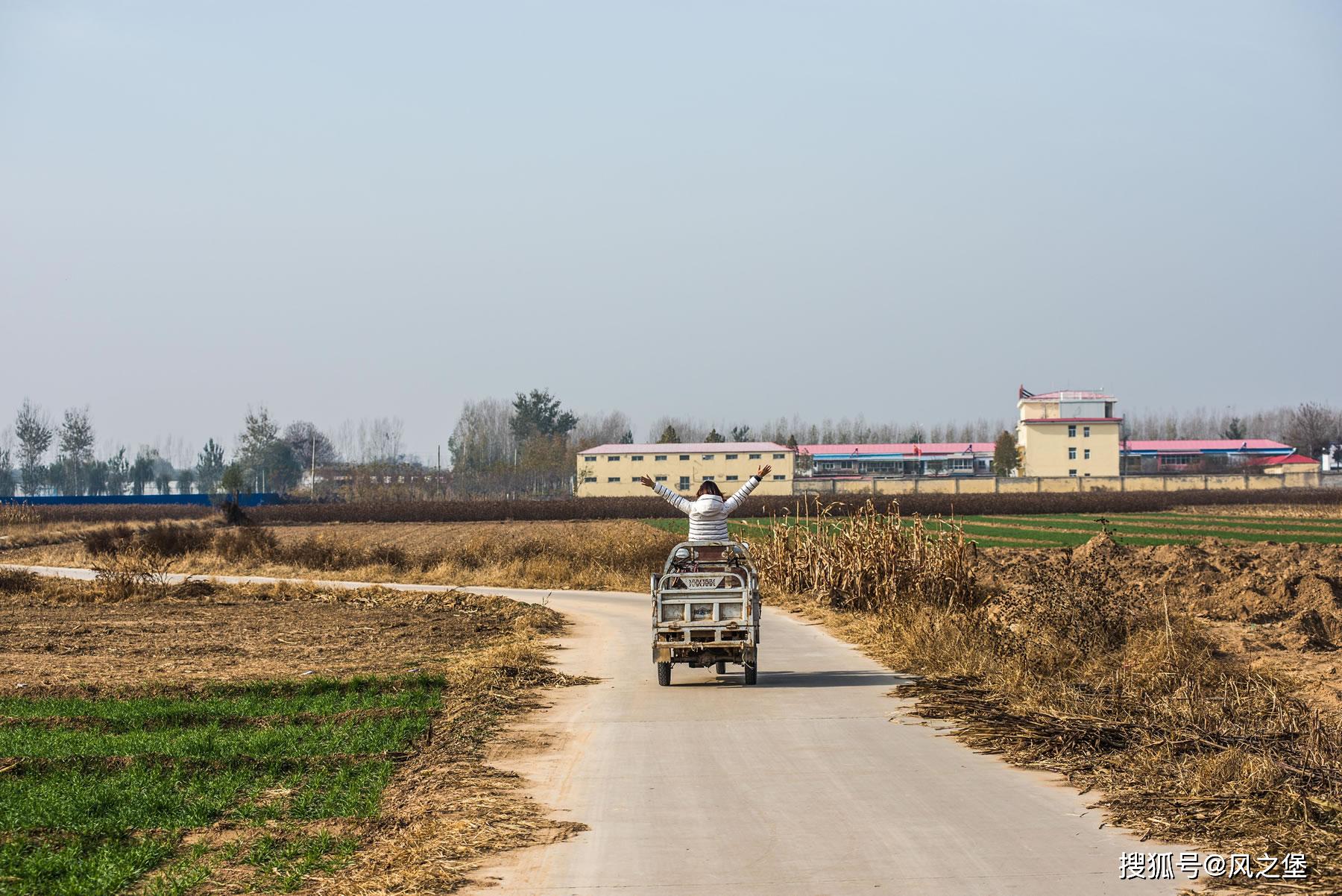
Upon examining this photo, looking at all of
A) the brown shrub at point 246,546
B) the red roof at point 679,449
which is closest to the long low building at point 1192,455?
the red roof at point 679,449

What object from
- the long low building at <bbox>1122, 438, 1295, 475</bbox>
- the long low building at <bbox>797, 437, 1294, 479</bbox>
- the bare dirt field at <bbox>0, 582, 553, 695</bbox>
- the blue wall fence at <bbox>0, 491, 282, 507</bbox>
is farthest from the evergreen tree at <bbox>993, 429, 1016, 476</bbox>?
the bare dirt field at <bbox>0, 582, 553, 695</bbox>

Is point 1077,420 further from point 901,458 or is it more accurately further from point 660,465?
point 660,465

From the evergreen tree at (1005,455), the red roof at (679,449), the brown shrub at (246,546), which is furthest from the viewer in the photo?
the evergreen tree at (1005,455)

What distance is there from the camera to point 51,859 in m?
7.98

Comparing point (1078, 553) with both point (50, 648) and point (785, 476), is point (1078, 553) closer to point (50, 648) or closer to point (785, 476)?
point (50, 648)

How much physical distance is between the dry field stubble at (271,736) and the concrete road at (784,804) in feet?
1.79

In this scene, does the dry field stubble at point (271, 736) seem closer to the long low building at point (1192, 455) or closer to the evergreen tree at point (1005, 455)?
the evergreen tree at point (1005, 455)

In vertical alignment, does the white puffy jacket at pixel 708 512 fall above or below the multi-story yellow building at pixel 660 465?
below

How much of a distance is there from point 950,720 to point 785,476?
95371 millimetres

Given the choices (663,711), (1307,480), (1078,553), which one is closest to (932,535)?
(1078,553)

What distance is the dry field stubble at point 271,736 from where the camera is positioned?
312 inches

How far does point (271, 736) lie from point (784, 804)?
5.78 metres

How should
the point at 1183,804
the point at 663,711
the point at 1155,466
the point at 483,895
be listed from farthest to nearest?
1. the point at 1155,466
2. the point at 663,711
3. the point at 1183,804
4. the point at 483,895

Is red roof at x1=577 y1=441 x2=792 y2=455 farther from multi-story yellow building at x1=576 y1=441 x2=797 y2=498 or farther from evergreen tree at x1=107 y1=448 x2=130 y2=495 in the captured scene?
evergreen tree at x1=107 y1=448 x2=130 y2=495
